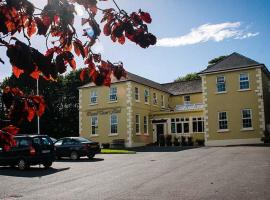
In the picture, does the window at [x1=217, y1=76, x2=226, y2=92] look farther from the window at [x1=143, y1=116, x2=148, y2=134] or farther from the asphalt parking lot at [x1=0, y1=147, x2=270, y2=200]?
the asphalt parking lot at [x1=0, y1=147, x2=270, y2=200]

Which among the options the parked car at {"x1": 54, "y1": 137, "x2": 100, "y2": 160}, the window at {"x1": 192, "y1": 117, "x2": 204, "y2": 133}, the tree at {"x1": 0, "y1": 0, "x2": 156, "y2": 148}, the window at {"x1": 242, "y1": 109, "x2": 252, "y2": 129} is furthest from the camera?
the window at {"x1": 192, "y1": 117, "x2": 204, "y2": 133}

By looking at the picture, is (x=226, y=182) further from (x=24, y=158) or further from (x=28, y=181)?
(x=24, y=158)

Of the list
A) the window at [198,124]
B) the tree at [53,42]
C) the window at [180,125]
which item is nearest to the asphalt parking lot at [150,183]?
the tree at [53,42]

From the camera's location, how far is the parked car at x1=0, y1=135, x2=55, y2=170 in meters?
18.3

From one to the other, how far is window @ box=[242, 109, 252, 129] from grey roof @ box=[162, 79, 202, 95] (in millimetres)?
12669

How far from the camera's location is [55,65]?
115 inches

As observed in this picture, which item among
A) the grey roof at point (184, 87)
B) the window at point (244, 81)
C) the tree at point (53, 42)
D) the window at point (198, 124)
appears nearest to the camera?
the tree at point (53, 42)

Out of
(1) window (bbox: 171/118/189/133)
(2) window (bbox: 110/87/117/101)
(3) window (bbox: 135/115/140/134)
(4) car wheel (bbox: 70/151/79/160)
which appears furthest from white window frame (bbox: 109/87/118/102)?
(4) car wheel (bbox: 70/151/79/160)

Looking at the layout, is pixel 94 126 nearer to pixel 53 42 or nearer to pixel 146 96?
pixel 146 96

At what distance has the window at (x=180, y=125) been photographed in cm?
4056

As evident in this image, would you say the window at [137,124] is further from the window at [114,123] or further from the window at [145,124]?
the window at [114,123]

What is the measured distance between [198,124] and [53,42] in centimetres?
3762

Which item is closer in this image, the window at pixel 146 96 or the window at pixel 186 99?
the window at pixel 146 96

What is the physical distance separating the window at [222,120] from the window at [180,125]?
5.91 meters
